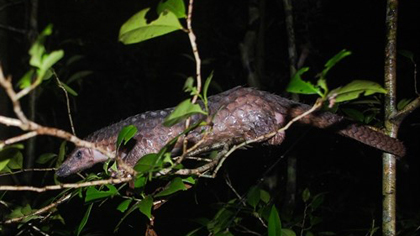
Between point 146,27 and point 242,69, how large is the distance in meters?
3.58

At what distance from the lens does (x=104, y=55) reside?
6.04 m

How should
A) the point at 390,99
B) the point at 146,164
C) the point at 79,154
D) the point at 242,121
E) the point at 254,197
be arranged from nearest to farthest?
the point at 146,164
the point at 390,99
the point at 254,197
the point at 242,121
the point at 79,154

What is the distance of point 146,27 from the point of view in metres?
1.12

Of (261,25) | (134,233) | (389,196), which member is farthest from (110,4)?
(389,196)

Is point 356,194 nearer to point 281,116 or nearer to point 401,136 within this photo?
point 401,136

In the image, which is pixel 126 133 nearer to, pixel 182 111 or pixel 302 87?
pixel 182 111

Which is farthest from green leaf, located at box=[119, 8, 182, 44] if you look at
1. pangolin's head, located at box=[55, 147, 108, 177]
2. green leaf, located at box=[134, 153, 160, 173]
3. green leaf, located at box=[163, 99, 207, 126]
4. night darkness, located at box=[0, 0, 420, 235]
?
night darkness, located at box=[0, 0, 420, 235]

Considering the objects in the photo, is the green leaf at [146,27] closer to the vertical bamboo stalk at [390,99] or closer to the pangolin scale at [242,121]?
the pangolin scale at [242,121]

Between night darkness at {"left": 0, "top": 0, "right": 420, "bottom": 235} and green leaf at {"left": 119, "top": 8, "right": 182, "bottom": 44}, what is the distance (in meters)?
3.12

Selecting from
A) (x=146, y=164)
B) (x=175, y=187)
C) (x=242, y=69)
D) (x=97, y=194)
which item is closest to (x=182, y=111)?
(x=146, y=164)

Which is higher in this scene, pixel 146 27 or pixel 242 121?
pixel 146 27

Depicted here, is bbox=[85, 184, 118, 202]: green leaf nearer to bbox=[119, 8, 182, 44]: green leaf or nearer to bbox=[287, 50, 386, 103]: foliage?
bbox=[119, 8, 182, 44]: green leaf

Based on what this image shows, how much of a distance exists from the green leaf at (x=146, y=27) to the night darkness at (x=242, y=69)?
312 cm

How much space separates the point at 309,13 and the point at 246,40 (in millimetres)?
1148
